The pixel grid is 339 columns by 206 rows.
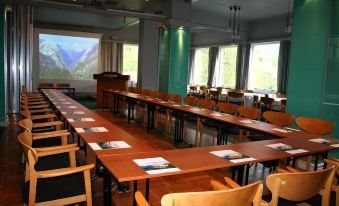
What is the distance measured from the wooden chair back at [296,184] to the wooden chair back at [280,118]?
7.91ft

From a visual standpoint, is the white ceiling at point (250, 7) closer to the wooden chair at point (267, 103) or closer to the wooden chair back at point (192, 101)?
the wooden chair at point (267, 103)

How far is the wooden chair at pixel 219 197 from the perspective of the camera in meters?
1.23

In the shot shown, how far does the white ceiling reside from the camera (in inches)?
350

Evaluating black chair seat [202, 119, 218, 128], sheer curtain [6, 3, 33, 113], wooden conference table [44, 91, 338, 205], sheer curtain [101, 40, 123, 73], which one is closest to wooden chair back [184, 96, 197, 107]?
black chair seat [202, 119, 218, 128]

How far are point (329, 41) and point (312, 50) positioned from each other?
0.28m

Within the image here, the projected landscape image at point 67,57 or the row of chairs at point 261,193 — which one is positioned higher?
the projected landscape image at point 67,57

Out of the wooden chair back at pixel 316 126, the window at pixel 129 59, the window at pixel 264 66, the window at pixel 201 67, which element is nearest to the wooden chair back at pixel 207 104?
the wooden chair back at pixel 316 126

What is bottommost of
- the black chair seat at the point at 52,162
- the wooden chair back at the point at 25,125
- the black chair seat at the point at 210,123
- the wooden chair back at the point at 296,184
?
the black chair seat at the point at 52,162

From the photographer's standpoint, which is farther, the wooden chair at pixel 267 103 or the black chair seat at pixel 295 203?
the wooden chair at pixel 267 103

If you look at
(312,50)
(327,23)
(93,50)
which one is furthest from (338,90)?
(93,50)

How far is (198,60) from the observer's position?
15797 mm

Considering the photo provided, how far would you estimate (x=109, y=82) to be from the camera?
992 cm

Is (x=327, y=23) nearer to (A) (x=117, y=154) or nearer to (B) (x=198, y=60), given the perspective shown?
(A) (x=117, y=154)

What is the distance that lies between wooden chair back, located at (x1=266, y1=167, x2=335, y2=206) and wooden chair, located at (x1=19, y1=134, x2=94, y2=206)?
1213 mm
